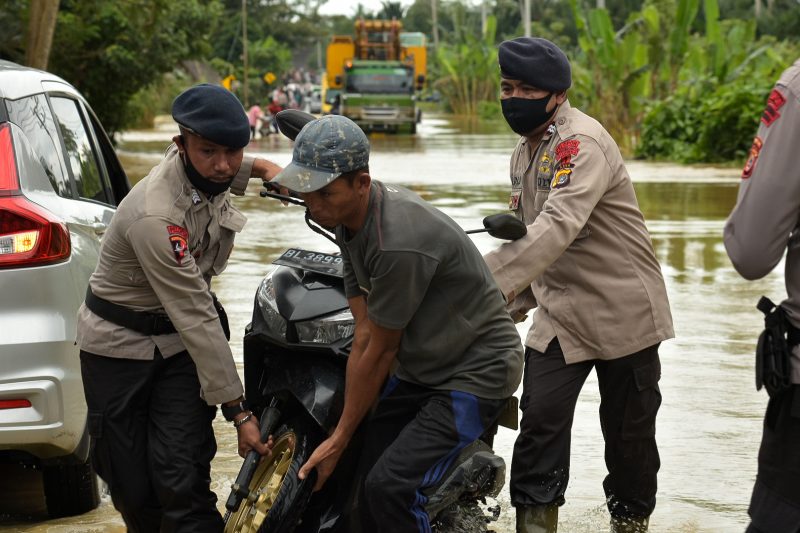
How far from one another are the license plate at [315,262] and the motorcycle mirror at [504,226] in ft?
1.48

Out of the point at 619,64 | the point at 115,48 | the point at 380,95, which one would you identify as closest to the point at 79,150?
the point at 115,48

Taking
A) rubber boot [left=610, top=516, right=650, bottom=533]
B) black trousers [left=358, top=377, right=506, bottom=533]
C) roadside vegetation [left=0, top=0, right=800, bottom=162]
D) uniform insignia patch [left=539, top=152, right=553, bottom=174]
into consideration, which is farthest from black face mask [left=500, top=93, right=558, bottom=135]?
roadside vegetation [left=0, top=0, right=800, bottom=162]

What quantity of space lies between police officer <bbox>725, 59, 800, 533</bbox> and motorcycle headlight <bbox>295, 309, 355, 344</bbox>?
4.13ft

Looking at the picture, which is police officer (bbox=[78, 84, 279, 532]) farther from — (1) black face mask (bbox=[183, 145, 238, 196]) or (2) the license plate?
(2) the license plate

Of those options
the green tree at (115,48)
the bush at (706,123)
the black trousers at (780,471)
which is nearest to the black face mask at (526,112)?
the black trousers at (780,471)

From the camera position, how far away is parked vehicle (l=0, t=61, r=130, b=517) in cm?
437

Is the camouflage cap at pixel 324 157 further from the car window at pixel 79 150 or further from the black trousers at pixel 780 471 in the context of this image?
the car window at pixel 79 150

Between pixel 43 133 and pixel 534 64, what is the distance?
6.29 feet

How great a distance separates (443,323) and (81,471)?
2.01 meters

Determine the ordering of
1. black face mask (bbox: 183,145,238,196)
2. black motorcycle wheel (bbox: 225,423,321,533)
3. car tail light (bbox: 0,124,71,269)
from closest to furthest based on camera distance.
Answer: black motorcycle wheel (bbox: 225,423,321,533)
black face mask (bbox: 183,145,238,196)
car tail light (bbox: 0,124,71,269)

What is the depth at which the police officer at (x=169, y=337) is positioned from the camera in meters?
3.76

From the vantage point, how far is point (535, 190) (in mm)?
4453

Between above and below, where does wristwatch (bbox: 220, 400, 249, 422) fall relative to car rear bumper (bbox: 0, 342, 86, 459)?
above

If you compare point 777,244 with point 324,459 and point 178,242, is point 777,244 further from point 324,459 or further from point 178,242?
point 178,242
